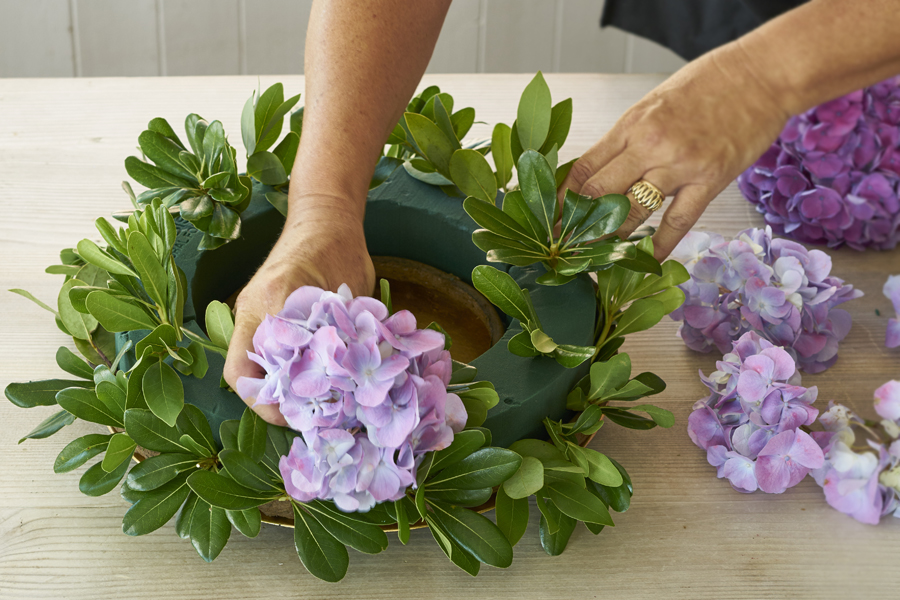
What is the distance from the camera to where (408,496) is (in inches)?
20.4

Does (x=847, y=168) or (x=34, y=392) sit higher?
(x=847, y=168)

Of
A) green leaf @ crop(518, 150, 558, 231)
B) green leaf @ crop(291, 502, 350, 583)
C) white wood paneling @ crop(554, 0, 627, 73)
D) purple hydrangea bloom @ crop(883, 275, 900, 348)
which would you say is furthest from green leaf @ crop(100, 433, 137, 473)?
white wood paneling @ crop(554, 0, 627, 73)

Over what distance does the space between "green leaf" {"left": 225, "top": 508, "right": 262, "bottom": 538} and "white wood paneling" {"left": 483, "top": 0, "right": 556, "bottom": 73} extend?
183 centimetres

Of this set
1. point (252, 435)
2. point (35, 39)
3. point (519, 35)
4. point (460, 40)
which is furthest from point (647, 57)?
point (252, 435)

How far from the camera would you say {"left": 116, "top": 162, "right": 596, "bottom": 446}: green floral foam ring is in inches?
21.3

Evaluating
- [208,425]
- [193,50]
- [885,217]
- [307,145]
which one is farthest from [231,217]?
[193,50]

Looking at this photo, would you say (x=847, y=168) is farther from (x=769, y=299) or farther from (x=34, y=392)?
(x=34, y=392)

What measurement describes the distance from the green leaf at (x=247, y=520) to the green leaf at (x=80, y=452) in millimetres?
125

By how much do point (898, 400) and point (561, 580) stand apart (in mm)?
254

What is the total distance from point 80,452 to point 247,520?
0.15 meters

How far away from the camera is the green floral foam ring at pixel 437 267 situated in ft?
1.77

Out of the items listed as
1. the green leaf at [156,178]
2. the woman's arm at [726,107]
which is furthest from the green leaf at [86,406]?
the woman's arm at [726,107]

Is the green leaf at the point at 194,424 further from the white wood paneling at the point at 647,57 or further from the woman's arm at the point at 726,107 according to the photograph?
the white wood paneling at the point at 647,57

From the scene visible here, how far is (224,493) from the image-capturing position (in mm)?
500
